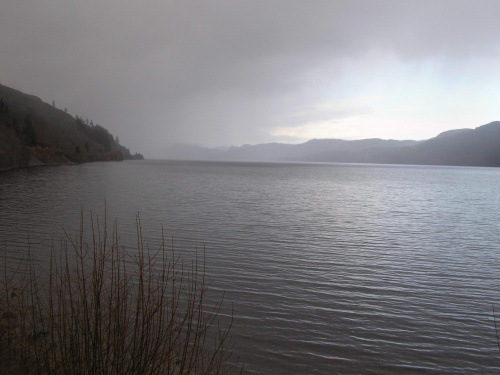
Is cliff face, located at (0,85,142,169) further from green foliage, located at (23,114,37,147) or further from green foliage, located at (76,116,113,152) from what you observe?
green foliage, located at (76,116,113,152)

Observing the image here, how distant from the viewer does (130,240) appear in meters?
14.9

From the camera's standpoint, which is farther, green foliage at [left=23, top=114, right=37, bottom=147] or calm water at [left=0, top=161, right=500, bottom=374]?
green foliage at [left=23, top=114, right=37, bottom=147]

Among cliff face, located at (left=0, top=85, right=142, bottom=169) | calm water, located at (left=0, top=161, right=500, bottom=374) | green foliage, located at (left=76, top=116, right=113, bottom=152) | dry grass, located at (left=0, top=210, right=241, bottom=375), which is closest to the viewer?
dry grass, located at (left=0, top=210, right=241, bottom=375)

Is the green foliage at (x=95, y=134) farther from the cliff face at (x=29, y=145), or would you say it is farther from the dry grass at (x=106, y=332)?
the dry grass at (x=106, y=332)

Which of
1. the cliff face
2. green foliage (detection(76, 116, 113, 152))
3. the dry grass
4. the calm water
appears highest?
green foliage (detection(76, 116, 113, 152))

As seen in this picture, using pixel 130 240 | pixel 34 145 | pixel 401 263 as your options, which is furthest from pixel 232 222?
pixel 34 145

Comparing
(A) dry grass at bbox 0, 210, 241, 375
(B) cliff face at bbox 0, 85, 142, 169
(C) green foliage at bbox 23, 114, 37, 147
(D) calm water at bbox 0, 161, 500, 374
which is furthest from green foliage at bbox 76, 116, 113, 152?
(A) dry grass at bbox 0, 210, 241, 375

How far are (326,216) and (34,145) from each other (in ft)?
318

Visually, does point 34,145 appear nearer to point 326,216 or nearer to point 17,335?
point 326,216

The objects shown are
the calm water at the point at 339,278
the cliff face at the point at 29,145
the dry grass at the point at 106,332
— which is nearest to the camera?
the dry grass at the point at 106,332

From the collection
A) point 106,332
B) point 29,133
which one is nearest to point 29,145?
point 29,133

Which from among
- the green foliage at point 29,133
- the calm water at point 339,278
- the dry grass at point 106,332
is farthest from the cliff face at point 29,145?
the dry grass at point 106,332

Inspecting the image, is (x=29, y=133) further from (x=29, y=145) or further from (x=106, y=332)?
(x=106, y=332)

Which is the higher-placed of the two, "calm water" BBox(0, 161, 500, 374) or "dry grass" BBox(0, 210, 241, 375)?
"dry grass" BBox(0, 210, 241, 375)
